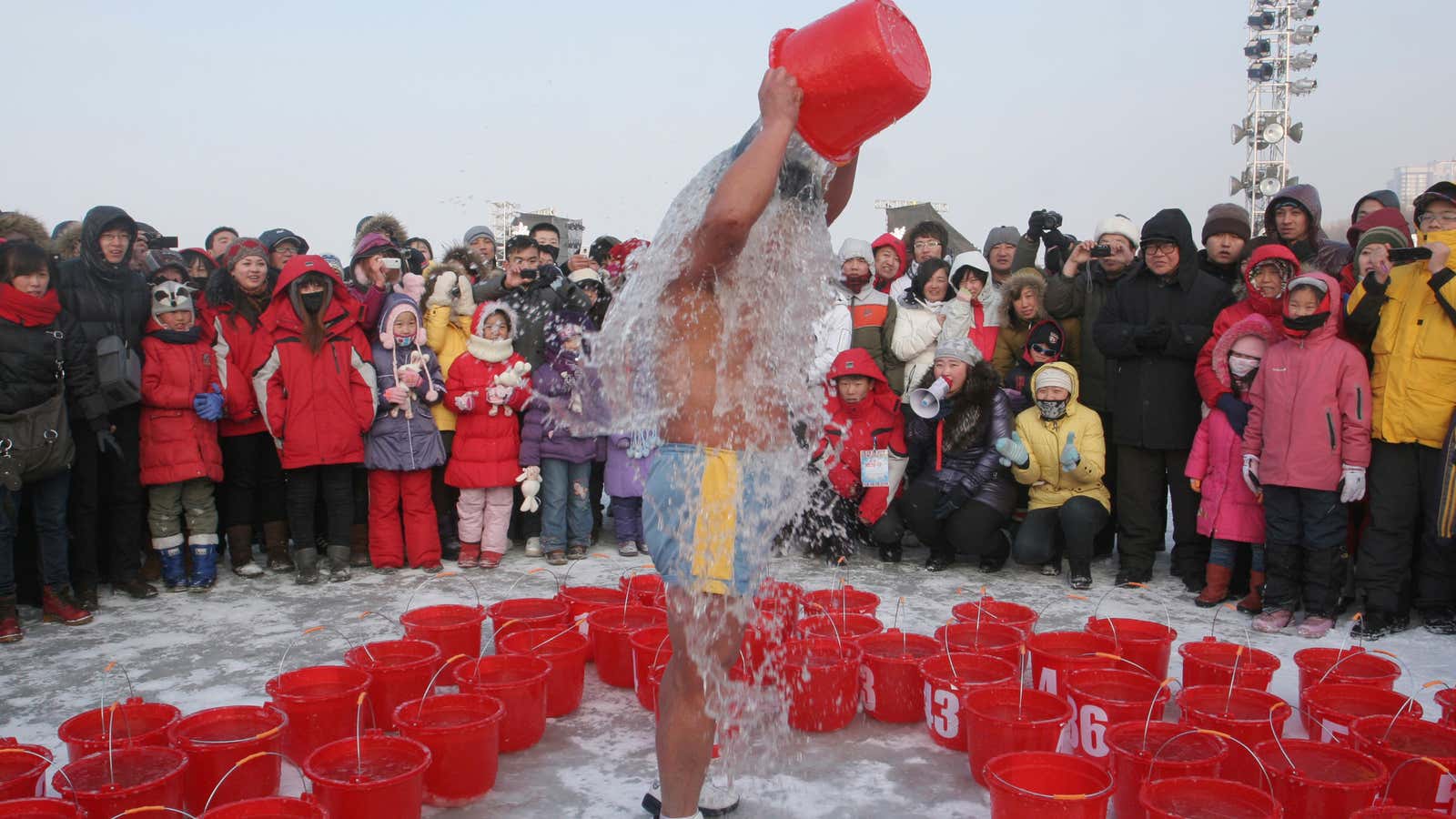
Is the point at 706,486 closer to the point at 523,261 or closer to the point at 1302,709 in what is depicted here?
the point at 1302,709

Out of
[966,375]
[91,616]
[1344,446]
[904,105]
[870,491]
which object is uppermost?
[904,105]

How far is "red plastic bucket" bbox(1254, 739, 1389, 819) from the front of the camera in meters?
2.73

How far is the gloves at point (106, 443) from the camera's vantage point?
5.49 metres

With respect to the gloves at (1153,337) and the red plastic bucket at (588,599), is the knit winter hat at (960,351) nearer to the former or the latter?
the gloves at (1153,337)

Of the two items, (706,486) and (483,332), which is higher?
(483,332)

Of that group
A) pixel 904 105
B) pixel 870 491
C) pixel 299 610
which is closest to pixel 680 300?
pixel 904 105

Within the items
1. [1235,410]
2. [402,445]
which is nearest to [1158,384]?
[1235,410]

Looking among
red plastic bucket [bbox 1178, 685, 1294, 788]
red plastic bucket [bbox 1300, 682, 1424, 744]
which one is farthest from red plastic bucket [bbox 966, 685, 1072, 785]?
red plastic bucket [bbox 1300, 682, 1424, 744]

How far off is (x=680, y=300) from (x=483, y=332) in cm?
431

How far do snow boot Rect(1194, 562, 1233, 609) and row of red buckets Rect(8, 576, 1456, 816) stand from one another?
1642 millimetres

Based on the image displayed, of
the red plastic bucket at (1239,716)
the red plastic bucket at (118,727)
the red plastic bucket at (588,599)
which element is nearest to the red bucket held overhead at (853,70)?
the red plastic bucket at (1239,716)

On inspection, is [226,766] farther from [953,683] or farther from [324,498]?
[324,498]

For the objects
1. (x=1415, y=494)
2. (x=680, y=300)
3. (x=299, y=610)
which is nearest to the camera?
(x=680, y=300)

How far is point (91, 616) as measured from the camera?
17.6 ft
